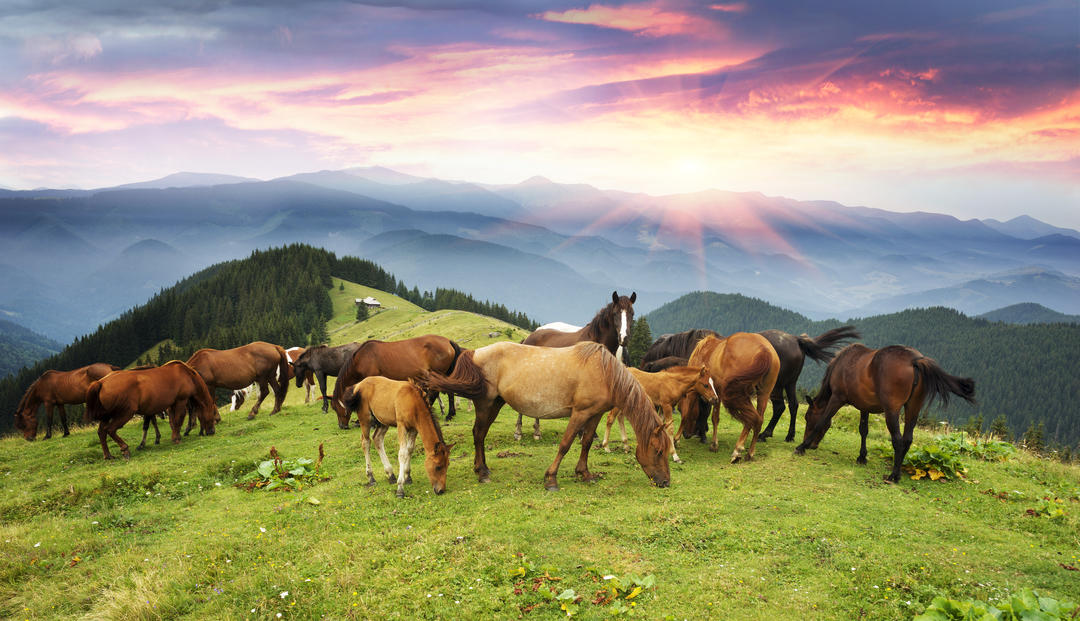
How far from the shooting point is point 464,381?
9.95m

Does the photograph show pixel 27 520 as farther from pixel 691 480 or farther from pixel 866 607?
pixel 866 607

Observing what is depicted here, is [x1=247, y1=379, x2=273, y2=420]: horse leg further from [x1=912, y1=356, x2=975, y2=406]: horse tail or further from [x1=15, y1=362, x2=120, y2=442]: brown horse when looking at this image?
[x1=912, y1=356, x2=975, y2=406]: horse tail

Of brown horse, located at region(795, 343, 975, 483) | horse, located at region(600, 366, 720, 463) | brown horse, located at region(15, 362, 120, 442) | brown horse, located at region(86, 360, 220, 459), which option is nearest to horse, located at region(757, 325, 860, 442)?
brown horse, located at region(795, 343, 975, 483)

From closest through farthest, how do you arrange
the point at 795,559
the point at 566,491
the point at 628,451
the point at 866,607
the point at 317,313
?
1. the point at 866,607
2. the point at 795,559
3. the point at 566,491
4. the point at 628,451
5. the point at 317,313

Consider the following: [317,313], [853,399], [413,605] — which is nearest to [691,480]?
[853,399]

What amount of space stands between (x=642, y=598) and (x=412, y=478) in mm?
6099

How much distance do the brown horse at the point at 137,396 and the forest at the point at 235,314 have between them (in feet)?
251

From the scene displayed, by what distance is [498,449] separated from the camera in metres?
13.3

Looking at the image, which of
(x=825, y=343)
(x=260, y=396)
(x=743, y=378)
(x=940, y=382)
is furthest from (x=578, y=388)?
(x=260, y=396)

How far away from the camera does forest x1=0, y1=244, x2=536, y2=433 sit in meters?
88.6

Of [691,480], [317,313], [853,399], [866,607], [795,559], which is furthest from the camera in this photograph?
[317,313]

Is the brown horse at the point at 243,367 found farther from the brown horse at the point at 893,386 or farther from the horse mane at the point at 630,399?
the brown horse at the point at 893,386

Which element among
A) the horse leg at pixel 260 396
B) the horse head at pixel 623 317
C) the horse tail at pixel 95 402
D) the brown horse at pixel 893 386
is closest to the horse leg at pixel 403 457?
the horse head at pixel 623 317

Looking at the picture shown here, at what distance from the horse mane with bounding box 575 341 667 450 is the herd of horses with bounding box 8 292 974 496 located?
0.02m
